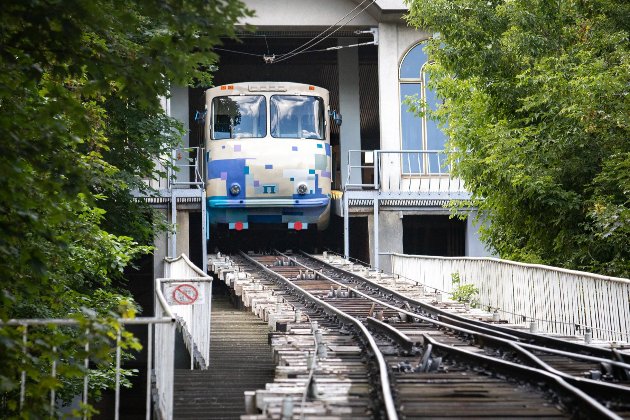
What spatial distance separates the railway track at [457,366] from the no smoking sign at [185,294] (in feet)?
5.08

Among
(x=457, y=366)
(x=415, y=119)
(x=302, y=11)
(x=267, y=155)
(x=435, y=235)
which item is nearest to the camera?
(x=457, y=366)

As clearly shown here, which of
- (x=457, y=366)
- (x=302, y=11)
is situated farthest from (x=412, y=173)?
(x=457, y=366)

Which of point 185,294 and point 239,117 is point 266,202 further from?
point 185,294

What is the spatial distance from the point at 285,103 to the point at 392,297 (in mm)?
9188

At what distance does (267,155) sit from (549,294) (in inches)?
445

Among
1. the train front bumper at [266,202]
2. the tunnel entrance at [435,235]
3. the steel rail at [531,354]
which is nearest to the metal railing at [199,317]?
the steel rail at [531,354]

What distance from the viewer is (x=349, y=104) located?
99.7ft

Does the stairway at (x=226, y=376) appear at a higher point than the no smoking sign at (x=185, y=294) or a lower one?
lower

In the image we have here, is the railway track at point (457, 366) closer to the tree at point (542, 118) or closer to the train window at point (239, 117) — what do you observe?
the tree at point (542, 118)

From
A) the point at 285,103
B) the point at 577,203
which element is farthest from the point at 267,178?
the point at 577,203

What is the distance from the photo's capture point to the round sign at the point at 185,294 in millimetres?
11172

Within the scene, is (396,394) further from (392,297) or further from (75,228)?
(392,297)

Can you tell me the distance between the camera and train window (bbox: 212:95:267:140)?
24281mm

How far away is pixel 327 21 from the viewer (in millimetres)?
27609
